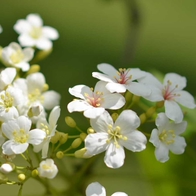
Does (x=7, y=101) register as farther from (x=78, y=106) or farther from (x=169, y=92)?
(x=169, y=92)

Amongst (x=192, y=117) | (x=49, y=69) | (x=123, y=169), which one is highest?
(x=192, y=117)

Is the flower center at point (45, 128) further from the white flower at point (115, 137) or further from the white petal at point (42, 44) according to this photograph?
the white petal at point (42, 44)

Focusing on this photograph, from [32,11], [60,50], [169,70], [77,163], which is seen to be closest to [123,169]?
[169,70]

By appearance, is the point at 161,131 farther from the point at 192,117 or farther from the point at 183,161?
the point at 183,161

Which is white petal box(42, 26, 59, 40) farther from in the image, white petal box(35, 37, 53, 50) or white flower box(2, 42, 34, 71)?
white flower box(2, 42, 34, 71)

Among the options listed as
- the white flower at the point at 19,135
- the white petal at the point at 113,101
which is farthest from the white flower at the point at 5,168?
the white petal at the point at 113,101

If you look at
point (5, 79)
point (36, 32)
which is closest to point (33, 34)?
point (36, 32)
